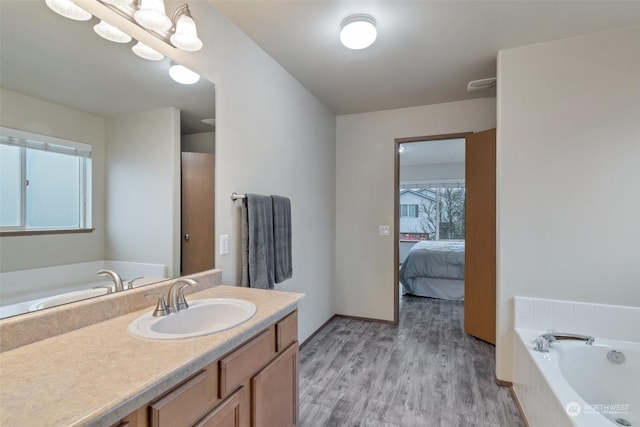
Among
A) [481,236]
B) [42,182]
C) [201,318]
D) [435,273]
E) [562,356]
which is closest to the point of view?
[42,182]

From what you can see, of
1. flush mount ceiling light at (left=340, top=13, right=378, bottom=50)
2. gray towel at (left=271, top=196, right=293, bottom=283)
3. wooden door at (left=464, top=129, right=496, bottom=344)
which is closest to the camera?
flush mount ceiling light at (left=340, top=13, right=378, bottom=50)

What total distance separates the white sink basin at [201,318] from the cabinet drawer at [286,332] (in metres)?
0.18

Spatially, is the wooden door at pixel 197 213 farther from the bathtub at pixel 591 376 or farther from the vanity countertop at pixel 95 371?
the bathtub at pixel 591 376

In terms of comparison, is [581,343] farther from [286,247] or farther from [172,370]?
[172,370]

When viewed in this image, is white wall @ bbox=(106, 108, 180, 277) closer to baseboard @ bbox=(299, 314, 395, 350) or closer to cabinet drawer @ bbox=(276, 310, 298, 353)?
cabinet drawer @ bbox=(276, 310, 298, 353)

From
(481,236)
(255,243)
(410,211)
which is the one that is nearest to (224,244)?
(255,243)

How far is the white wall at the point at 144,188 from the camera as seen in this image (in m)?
1.33

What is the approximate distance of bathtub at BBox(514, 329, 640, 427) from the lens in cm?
166

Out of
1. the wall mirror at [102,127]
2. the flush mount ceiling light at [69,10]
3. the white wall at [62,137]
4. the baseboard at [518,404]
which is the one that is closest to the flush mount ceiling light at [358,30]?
the wall mirror at [102,127]

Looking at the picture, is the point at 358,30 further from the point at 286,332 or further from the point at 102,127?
the point at 286,332

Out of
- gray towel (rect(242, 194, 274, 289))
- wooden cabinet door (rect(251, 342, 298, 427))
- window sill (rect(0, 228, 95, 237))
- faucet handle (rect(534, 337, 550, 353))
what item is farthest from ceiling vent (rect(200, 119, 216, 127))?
faucet handle (rect(534, 337, 550, 353))

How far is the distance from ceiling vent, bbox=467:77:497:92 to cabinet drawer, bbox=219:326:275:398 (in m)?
2.67

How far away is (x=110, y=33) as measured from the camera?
4.15ft

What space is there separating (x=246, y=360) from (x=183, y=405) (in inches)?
12.1
